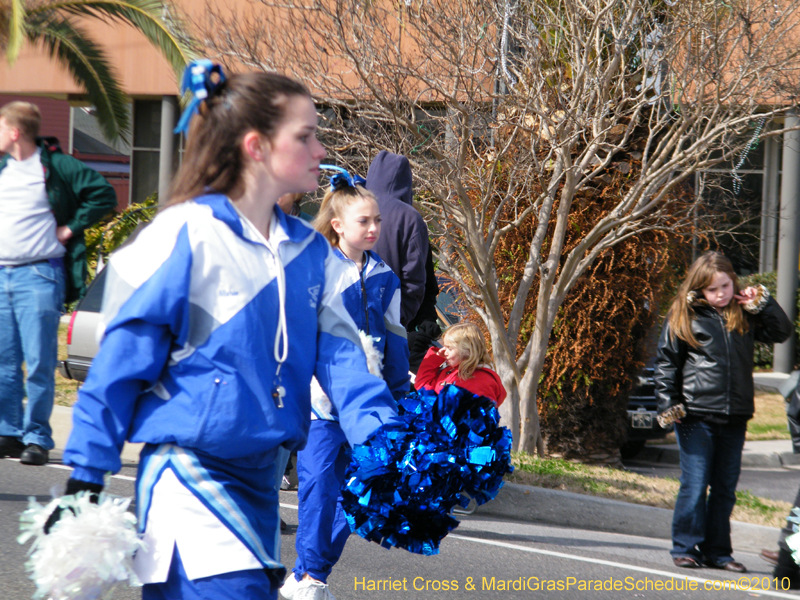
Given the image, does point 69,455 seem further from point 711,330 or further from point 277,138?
point 711,330

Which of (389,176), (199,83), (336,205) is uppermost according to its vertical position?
(389,176)

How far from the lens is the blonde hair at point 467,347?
556 cm

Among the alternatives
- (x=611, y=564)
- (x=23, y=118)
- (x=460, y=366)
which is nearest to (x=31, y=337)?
(x=23, y=118)

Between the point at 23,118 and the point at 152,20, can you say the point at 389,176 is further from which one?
the point at 152,20

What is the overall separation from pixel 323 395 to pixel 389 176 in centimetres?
182

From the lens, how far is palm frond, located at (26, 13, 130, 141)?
13578 mm

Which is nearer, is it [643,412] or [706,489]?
[706,489]

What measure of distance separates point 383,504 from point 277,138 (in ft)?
3.02

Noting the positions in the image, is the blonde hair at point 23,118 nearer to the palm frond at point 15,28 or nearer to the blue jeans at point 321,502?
the blue jeans at point 321,502

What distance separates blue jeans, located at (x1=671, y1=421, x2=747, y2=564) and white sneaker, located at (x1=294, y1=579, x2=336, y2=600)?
2.44 metres

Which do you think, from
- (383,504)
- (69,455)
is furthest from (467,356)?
(69,455)

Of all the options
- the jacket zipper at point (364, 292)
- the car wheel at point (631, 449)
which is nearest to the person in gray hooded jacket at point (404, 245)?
the jacket zipper at point (364, 292)

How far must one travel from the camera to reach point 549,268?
7.46 meters

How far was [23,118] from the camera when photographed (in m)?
5.37
